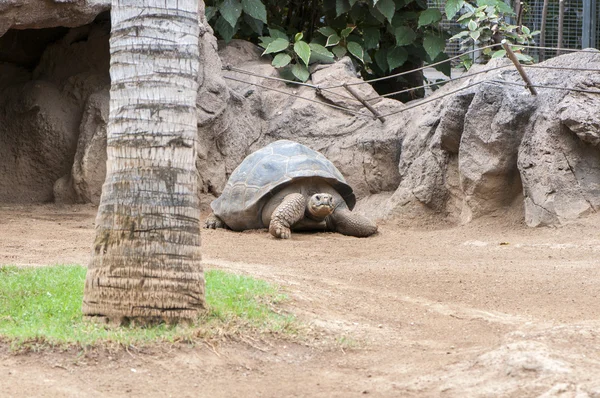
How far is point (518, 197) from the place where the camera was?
8508 mm

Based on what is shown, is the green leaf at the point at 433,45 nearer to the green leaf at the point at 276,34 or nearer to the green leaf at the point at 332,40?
the green leaf at the point at 332,40

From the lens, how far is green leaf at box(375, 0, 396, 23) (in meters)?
11.2

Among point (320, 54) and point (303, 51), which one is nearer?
point (303, 51)

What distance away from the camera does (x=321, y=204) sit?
332 inches

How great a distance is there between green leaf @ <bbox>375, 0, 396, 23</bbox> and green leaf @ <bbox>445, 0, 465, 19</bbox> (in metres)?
0.70

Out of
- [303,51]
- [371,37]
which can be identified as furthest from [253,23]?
[371,37]

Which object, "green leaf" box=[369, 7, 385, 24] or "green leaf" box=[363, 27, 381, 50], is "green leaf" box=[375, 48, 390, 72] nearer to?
"green leaf" box=[363, 27, 381, 50]

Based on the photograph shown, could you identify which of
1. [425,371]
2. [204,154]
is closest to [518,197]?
[204,154]

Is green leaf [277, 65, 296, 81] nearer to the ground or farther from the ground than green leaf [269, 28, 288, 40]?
nearer to the ground

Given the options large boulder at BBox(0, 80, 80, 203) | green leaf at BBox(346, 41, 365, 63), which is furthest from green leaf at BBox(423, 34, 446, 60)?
large boulder at BBox(0, 80, 80, 203)

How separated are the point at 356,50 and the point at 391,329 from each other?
7428 mm

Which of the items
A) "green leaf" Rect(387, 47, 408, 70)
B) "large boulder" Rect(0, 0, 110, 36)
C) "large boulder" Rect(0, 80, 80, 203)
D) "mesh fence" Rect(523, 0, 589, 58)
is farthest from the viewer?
"mesh fence" Rect(523, 0, 589, 58)

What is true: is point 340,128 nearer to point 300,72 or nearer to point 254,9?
point 300,72

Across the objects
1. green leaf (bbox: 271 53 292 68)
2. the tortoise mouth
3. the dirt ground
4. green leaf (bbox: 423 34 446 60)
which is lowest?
the dirt ground
